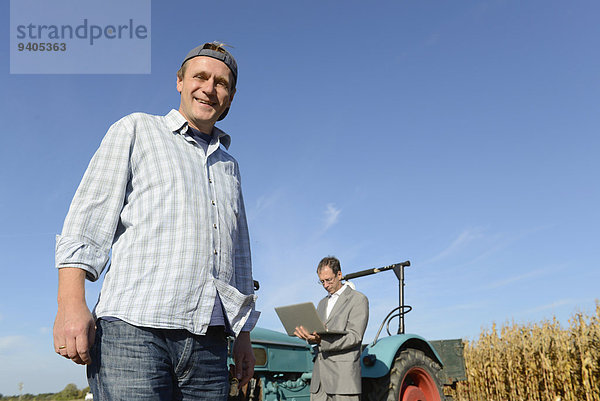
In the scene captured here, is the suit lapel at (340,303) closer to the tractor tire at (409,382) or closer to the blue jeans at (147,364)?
the tractor tire at (409,382)

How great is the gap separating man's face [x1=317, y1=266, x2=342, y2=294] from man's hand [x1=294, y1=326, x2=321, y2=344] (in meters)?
0.55

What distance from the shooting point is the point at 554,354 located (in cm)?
877

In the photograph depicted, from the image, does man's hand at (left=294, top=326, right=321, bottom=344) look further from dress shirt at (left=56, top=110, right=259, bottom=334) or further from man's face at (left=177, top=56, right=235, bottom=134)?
man's face at (left=177, top=56, right=235, bottom=134)

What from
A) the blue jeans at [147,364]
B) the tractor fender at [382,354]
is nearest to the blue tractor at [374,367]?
the tractor fender at [382,354]

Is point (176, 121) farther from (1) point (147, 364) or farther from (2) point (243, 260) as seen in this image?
(1) point (147, 364)

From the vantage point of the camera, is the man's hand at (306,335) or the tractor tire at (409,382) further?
the tractor tire at (409,382)

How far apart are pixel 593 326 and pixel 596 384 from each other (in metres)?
0.90

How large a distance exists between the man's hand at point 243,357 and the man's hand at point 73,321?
1.92 feet

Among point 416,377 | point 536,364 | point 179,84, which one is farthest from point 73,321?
point 536,364

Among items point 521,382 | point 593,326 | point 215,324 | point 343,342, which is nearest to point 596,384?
point 593,326

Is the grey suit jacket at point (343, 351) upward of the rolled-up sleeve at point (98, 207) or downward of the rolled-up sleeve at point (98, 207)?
downward

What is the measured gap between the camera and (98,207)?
4.94ft

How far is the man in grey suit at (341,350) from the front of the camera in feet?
13.2

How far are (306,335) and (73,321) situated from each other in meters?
2.95
